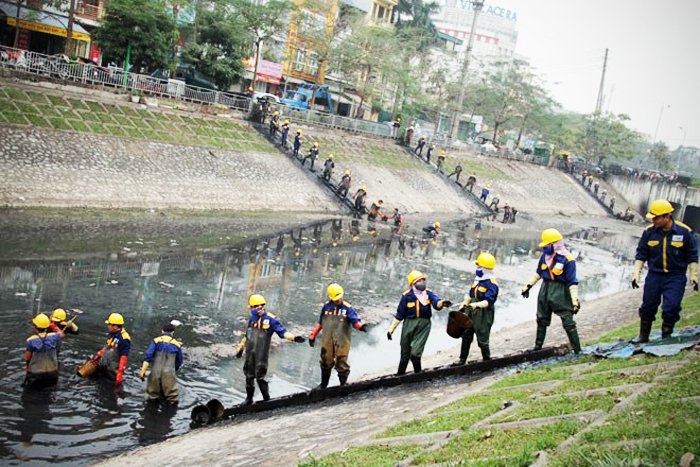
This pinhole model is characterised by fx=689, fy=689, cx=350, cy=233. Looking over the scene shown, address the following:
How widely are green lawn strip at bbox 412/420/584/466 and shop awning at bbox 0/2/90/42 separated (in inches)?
1514

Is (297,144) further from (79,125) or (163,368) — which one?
(163,368)

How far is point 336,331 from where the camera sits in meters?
10.8

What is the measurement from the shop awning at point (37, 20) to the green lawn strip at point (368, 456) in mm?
37677

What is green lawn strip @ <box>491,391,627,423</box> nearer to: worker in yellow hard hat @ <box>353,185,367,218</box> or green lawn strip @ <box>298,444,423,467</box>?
green lawn strip @ <box>298,444,423,467</box>

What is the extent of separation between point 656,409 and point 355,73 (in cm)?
4987

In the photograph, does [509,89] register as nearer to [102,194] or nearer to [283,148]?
[283,148]

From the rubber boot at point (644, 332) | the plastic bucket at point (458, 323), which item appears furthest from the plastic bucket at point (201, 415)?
the rubber boot at point (644, 332)

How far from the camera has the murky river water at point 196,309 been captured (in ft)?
31.1

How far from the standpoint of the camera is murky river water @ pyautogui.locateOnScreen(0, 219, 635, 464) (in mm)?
9492

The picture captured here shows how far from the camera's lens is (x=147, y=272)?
1853cm

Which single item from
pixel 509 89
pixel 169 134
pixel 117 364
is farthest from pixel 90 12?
pixel 509 89

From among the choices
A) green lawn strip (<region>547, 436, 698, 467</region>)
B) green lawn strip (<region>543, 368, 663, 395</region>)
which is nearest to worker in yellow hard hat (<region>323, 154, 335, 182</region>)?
green lawn strip (<region>543, 368, 663, 395</region>)

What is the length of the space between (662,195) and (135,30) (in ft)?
→ 180

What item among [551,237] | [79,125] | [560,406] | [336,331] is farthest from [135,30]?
[560,406]
